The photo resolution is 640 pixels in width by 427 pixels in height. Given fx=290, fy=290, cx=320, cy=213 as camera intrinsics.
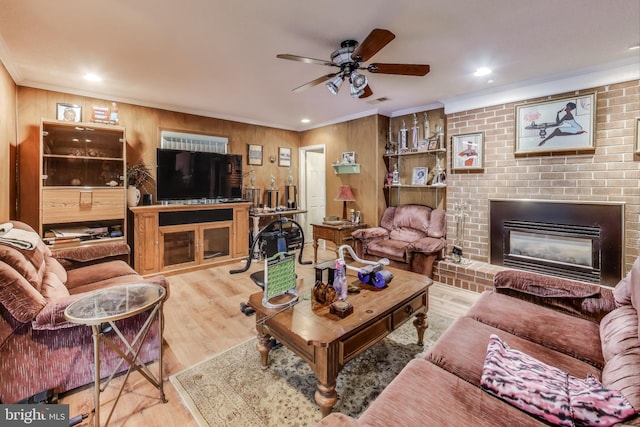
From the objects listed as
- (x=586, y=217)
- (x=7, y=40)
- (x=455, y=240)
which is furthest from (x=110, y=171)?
(x=586, y=217)

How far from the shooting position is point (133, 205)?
395cm

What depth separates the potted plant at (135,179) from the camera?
3.94 m

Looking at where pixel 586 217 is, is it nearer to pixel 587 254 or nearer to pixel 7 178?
pixel 587 254

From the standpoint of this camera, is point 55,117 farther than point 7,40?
Yes

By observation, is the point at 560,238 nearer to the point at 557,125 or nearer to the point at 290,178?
the point at 557,125

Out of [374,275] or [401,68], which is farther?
[401,68]

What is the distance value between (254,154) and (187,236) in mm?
1952

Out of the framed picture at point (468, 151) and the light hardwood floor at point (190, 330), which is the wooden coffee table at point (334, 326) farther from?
the framed picture at point (468, 151)

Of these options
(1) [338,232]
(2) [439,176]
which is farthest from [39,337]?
(2) [439,176]

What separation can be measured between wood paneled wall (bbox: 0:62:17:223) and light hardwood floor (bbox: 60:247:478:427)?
1.83 meters

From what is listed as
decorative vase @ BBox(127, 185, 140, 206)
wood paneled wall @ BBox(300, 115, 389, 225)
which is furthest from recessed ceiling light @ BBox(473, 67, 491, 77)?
decorative vase @ BBox(127, 185, 140, 206)

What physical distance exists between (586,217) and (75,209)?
5.72 meters

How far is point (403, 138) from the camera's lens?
460 centimetres

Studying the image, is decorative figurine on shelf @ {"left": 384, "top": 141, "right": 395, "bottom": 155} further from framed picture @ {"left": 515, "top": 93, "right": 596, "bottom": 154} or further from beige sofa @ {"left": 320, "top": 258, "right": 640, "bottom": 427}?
beige sofa @ {"left": 320, "top": 258, "right": 640, "bottom": 427}
